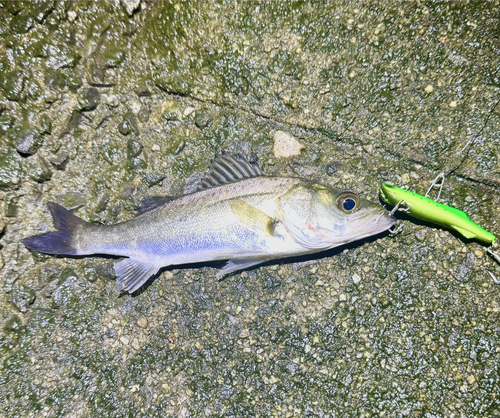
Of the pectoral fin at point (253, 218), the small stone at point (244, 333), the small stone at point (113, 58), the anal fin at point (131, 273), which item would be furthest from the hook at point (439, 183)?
the small stone at point (113, 58)

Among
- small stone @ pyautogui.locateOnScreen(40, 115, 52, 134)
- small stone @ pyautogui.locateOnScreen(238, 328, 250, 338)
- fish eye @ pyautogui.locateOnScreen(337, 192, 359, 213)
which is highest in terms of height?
fish eye @ pyautogui.locateOnScreen(337, 192, 359, 213)

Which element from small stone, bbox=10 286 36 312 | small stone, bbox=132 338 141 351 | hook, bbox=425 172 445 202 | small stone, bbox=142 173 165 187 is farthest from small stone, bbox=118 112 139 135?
hook, bbox=425 172 445 202

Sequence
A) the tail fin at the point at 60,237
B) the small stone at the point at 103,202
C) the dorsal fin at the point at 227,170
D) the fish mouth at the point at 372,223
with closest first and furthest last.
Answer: the fish mouth at the point at 372,223, the dorsal fin at the point at 227,170, the tail fin at the point at 60,237, the small stone at the point at 103,202

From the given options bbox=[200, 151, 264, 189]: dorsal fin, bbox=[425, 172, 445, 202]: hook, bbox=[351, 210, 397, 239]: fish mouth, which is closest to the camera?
bbox=[351, 210, 397, 239]: fish mouth

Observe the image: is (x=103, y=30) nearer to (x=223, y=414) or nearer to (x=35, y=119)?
(x=35, y=119)

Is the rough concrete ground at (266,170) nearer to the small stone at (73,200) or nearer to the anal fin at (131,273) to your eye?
the small stone at (73,200)

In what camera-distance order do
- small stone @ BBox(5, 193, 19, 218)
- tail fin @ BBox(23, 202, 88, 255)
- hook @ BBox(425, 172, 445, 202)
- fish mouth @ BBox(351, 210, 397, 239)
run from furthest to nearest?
small stone @ BBox(5, 193, 19, 218), tail fin @ BBox(23, 202, 88, 255), hook @ BBox(425, 172, 445, 202), fish mouth @ BBox(351, 210, 397, 239)

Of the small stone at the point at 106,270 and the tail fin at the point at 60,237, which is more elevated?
the tail fin at the point at 60,237

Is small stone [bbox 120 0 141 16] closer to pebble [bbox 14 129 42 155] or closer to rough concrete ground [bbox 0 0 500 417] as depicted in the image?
rough concrete ground [bbox 0 0 500 417]
